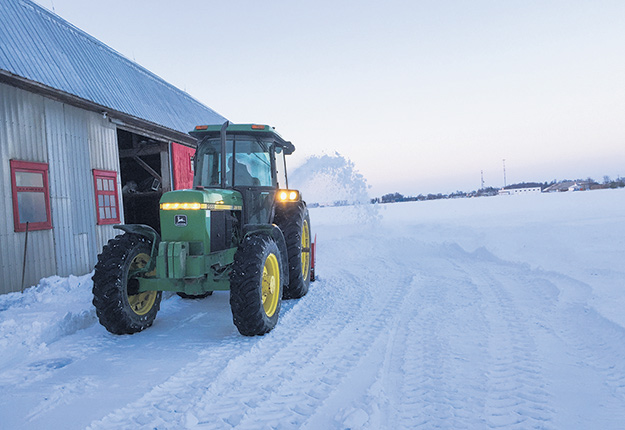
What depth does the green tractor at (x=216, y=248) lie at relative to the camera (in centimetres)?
413

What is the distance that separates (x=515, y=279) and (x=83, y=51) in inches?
423

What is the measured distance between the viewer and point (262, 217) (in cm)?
578

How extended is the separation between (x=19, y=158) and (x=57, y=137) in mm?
1030

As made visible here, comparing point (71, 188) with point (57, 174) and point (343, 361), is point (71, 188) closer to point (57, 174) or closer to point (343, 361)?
point (57, 174)

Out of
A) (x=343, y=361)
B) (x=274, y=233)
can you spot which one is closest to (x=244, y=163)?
(x=274, y=233)

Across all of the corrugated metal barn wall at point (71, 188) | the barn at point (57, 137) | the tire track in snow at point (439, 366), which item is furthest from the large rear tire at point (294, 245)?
the corrugated metal barn wall at point (71, 188)

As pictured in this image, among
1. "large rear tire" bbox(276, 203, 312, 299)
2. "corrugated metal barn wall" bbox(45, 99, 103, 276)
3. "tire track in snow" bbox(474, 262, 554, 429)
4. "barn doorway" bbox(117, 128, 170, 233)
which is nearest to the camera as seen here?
"tire track in snow" bbox(474, 262, 554, 429)

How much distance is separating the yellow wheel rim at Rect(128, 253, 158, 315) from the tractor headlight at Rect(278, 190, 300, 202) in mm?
2127

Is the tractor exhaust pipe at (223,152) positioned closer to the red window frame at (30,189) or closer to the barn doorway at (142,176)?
the red window frame at (30,189)

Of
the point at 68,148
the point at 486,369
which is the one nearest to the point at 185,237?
the point at 486,369

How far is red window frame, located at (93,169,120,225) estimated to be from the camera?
8.59 m

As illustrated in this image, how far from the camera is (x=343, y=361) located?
3520mm

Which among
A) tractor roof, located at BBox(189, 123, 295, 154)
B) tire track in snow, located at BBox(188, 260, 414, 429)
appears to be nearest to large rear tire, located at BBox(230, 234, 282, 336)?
tire track in snow, located at BBox(188, 260, 414, 429)

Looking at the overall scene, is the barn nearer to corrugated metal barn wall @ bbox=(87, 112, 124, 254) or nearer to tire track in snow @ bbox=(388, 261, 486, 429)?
corrugated metal barn wall @ bbox=(87, 112, 124, 254)
